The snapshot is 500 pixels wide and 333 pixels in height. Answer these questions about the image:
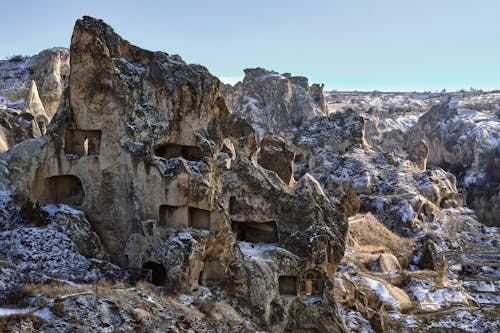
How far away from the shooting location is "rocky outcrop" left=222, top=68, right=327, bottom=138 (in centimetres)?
8119

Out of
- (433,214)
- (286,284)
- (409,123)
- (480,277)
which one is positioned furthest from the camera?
(409,123)

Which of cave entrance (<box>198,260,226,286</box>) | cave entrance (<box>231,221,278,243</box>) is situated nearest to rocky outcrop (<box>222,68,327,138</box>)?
cave entrance (<box>231,221,278,243</box>)

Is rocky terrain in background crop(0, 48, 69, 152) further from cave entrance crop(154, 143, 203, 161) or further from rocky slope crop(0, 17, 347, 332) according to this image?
cave entrance crop(154, 143, 203, 161)

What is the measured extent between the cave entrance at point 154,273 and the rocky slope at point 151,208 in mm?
39

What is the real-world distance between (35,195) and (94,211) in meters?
2.42

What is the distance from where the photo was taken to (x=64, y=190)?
20406 millimetres

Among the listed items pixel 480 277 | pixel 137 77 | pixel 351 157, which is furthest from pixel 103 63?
pixel 351 157

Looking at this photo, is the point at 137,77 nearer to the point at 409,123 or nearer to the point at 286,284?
the point at 286,284

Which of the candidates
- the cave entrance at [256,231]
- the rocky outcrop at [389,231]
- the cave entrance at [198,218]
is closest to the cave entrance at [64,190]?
the cave entrance at [198,218]

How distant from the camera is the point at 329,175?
176 ft

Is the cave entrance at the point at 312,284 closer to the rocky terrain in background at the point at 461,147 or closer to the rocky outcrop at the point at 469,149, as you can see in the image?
the rocky terrain in background at the point at 461,147

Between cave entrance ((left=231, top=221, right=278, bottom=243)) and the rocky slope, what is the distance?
2.52 ft

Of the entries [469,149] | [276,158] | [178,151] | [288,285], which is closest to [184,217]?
[178,151]

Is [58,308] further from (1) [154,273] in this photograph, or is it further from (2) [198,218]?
(2) [198,218]
